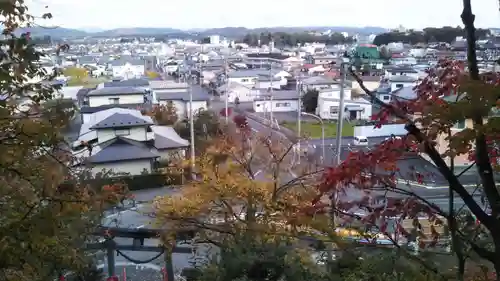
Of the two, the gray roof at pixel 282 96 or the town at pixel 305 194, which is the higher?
the town at pixel 305 194

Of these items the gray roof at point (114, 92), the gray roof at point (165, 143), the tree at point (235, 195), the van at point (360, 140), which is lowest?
the van at point (360, 140)

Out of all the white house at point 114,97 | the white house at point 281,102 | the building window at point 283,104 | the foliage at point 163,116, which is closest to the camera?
the foliage at point 163,116

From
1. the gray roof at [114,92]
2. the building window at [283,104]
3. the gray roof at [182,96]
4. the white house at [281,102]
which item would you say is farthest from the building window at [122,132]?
the building window at [283,104]

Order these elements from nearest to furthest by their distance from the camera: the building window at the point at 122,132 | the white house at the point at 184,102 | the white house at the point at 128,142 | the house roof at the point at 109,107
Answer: the white house at the point at 128,142, the building window at the point at 122,132, the house roof at the point at 109,107, the white house at the point at 184,102

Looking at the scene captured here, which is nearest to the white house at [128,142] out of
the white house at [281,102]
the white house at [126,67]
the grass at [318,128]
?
the grass at [318,128]

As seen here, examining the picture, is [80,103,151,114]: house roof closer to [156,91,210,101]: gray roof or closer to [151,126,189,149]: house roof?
[156,91,210,101]: gray roof

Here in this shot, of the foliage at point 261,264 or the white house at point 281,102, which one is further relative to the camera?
the white house at point 281,102

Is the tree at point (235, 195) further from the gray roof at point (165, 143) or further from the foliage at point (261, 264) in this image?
the gray roof at point (165, 143)
